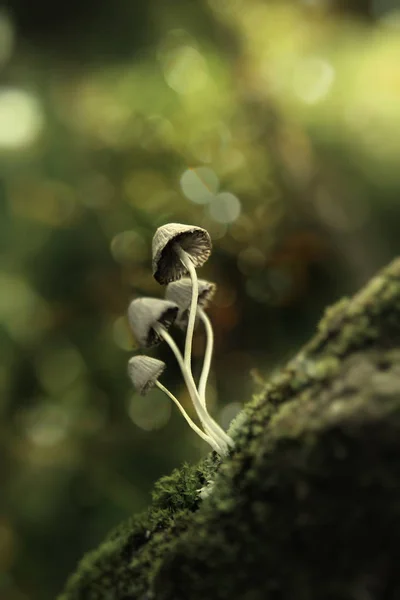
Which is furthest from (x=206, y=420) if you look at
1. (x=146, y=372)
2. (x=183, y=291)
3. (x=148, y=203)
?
(x=148, y=203)

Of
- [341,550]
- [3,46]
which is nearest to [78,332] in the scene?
[3,46]

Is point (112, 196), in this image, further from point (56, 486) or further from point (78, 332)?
point (56, 486)

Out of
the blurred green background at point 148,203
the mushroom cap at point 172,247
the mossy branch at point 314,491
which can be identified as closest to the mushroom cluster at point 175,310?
the mushroom cap at point 172,247

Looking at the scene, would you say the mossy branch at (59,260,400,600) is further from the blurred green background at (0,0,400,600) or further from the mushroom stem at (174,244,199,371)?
the blurred green background at (0,0,400,600)

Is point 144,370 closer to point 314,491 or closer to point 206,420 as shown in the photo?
point 206,420

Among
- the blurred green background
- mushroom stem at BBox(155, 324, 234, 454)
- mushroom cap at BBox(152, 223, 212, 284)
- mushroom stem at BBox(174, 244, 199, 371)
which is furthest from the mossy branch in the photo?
the blurred green background
